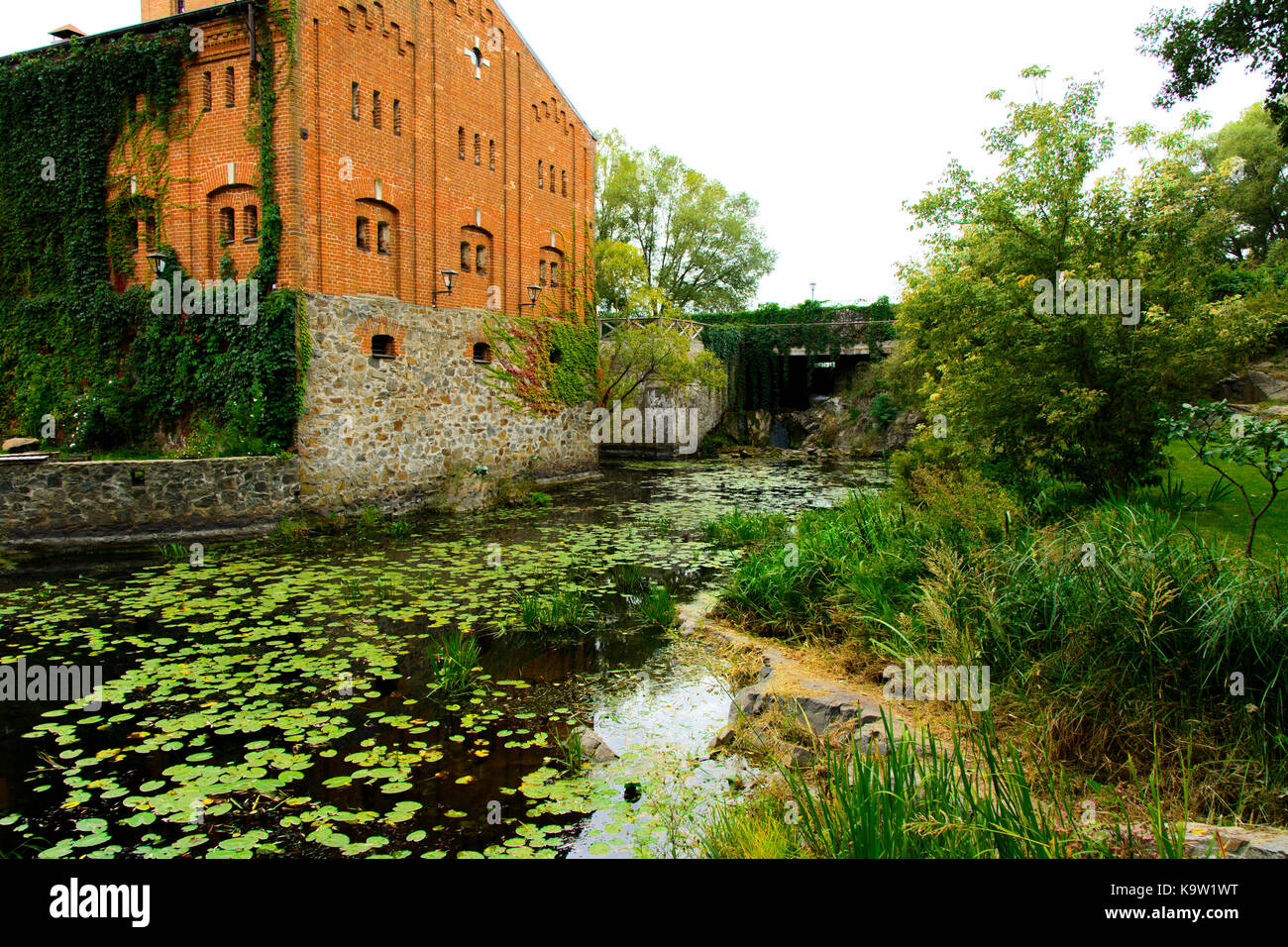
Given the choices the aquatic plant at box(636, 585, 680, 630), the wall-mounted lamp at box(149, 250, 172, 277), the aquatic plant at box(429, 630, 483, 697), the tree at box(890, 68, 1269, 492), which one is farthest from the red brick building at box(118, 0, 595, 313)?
the tree at box(890, 68, 1269, 492)

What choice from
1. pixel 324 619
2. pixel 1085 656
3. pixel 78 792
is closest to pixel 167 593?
pixel 324 619

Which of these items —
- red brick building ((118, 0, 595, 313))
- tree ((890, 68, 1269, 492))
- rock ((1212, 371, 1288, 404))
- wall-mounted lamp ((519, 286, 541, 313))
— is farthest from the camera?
wall-mounted lamp ((519, 286, 541, 313))

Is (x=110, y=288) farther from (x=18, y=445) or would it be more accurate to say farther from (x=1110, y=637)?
(x=1110, y=637)

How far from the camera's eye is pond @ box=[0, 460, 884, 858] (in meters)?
4.29

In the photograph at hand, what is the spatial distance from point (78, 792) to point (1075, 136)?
11394 mm

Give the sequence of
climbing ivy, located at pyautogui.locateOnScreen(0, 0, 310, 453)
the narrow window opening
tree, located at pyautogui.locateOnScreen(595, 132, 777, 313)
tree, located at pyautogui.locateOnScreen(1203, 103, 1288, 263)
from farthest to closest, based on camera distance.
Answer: tree, located at pyautogui.locateOnScreen(595, 132, 777, 313) < tree, located at pyautogui.locateOnScreen(1203, 103, 1288, 263) < the narrow window opening < climbing ivy, located at pyautogui.locateOnScreen(0, 0, 310, 453)

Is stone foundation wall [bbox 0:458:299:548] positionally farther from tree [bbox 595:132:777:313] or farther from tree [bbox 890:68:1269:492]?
tree [bbox 595:132:777:313]

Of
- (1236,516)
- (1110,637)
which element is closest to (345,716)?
(1110,637)

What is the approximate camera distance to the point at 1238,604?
4.59 metres

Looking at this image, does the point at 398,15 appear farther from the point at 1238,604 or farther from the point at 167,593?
the point at 1238,604

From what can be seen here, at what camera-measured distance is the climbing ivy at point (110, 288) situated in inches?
557

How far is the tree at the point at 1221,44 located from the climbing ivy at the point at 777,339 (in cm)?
2152

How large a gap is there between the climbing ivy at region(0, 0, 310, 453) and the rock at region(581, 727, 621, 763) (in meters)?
10.9
